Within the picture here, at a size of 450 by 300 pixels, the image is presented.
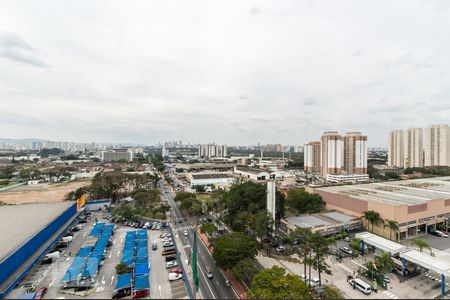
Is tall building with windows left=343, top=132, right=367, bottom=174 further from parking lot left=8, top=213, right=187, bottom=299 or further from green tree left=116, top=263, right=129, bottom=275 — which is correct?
green tree left=116, top=263, right=129, bottom=275

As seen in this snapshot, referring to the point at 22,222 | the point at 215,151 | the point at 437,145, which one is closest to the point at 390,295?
the point at 22,222

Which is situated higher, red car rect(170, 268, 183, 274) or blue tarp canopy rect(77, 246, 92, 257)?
blue tarp canopy rect(77, 246, 92, 257)

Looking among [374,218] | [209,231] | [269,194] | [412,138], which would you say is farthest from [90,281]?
[412,138]

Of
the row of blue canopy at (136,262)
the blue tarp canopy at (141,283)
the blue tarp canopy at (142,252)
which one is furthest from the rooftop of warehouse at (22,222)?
the blue tarp canopy at (141,283)

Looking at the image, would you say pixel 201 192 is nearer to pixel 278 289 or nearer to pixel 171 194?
pixel 171 194

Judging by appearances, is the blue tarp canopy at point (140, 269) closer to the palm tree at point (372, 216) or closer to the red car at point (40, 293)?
the red car at point (40, 293)

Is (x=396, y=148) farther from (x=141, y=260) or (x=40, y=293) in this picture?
(x=40, y=293)

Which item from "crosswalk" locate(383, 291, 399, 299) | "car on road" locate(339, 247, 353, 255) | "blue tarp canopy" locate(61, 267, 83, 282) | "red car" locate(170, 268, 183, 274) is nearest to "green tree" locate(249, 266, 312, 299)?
"crosswalk" locate(383, 291, 399, 299)
